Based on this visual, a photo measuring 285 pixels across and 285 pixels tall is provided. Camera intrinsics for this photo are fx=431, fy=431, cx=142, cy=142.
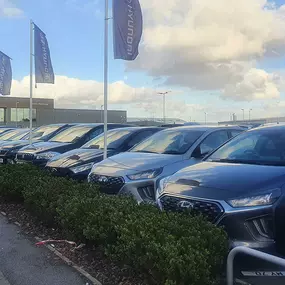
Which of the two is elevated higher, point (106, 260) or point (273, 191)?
point (273, 191)

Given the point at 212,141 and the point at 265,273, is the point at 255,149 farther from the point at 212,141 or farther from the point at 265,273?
the point at 265,273

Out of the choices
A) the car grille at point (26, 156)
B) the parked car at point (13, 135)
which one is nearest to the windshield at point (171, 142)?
the car grille at point (26, 156)

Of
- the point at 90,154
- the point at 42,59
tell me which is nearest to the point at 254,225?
the point at 90,154

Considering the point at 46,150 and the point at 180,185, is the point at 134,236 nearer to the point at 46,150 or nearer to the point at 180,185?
the point at 180,185

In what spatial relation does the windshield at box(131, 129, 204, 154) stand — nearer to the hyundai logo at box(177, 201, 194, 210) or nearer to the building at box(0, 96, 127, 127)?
the hyundai logo at box(177, 201, 194, 210)

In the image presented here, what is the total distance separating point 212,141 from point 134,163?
5.32 ft

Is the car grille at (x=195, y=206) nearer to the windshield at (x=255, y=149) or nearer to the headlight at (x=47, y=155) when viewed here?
the windshield at (x=255, y=149)

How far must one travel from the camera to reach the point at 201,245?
386 centimetres

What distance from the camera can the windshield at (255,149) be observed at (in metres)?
5.34

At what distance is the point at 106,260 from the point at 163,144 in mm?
3480

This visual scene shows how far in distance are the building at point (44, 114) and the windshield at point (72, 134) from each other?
6153 cm

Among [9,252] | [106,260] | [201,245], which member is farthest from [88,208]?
[201,245]

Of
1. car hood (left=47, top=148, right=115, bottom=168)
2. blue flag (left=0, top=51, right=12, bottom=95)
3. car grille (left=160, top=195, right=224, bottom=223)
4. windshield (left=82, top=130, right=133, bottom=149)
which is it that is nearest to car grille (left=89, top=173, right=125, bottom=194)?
car hood (left=47, top=148, right=115, bottom=168)

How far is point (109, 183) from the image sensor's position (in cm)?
702
